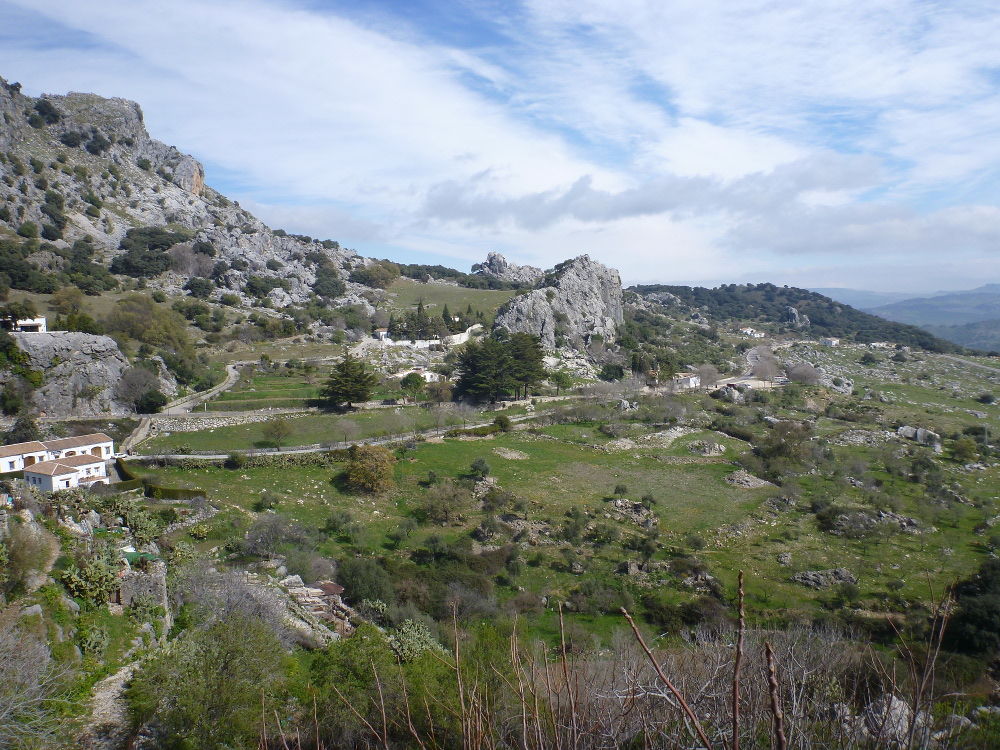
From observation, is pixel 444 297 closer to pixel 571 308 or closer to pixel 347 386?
pixel 571 308

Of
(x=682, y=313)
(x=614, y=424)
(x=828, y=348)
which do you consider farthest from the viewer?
(x=682, y=313)

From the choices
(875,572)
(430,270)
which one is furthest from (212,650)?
(430,270)

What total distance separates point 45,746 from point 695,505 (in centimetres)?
2454

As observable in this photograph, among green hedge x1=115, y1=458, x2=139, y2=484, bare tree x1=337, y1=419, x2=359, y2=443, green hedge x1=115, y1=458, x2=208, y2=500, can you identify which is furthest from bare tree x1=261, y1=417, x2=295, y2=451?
green hedge x1=115, y1=458, x2=208, y2=500

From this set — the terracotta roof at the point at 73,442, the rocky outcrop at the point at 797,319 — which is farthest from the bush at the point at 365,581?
the rocky outcrop at the point at 797,319

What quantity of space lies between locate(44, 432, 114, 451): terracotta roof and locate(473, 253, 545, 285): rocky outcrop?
8955 centimetres

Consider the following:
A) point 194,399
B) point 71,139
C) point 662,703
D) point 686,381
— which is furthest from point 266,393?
point 71,139

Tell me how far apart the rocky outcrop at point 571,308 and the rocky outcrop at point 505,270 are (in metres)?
35.6

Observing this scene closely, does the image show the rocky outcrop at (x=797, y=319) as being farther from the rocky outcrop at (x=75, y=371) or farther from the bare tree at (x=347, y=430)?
the rocky outcrop at (x=75, y=371)

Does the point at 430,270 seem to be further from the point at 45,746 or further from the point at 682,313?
the point at 45,746

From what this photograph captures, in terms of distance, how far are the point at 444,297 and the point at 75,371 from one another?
5360 cm

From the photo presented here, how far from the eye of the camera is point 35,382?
32.2 metres

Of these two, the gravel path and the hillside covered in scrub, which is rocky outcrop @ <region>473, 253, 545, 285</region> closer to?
the hillside covered in scrub

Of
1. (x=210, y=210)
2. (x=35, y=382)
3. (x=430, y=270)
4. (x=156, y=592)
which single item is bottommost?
(x=156, y=592)
